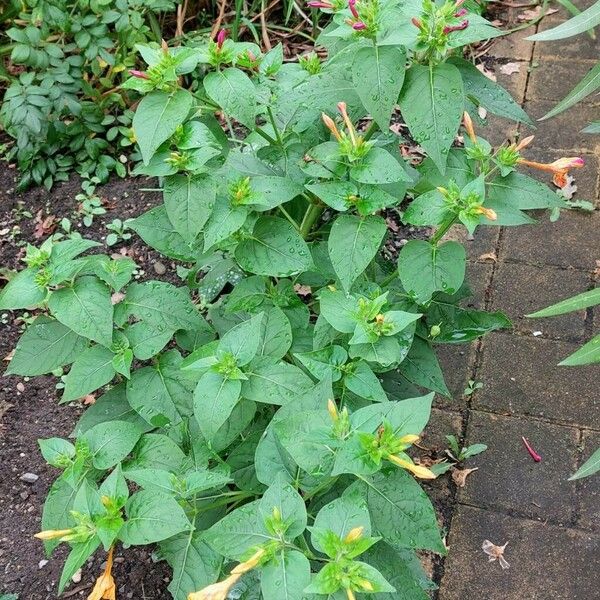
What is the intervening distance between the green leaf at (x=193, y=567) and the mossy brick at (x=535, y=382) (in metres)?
1.26

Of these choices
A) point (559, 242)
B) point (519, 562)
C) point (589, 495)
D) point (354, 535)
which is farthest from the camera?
point (559, 242)

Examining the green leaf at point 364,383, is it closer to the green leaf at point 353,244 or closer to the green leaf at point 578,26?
the green leaf at point 353,244

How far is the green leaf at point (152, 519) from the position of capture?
1540 millimetres

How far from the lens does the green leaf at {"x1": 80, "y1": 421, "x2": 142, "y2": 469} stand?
5.93 feet

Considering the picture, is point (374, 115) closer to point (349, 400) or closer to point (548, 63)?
point (349, 400)

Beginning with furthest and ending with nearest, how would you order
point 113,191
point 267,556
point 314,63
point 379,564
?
1. point 113,191
2. point 314,63
3. point 379,564
4. point 267,556

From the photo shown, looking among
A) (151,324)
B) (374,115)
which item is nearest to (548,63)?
(374,115)

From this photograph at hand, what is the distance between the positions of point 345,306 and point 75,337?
2.25ft

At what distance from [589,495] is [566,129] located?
73.0 inches

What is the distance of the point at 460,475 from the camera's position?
249 centimetres

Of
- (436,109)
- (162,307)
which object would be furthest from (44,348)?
(436,109)

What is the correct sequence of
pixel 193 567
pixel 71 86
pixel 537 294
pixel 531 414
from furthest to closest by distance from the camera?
1. pixel 71 86
2. pixel 537 294
3. pixel 531 414
4. pixel 193 567

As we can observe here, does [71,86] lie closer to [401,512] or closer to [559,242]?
[559,242]

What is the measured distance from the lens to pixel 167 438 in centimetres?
187
